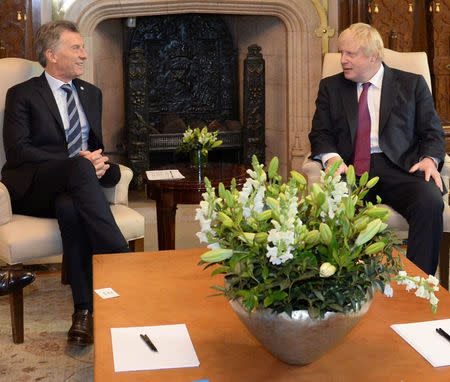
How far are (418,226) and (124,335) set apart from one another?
1.76 metres

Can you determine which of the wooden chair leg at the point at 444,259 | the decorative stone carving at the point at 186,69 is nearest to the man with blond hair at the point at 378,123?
the wooden chair leg at the point at 444,259

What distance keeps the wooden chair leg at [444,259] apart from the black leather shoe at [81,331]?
1.62 m

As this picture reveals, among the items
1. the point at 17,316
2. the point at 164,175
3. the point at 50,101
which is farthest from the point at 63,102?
the point at 17,316

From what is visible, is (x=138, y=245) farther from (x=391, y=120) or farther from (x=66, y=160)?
(x=391, y=120)

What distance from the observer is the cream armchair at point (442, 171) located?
3359mm

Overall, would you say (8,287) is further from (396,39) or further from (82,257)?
(396,39)

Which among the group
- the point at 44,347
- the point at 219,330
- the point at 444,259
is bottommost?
the point at 44,347

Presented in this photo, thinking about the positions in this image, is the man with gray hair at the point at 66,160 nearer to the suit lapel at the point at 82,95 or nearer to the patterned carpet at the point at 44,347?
the suit lapel at the point at 82,95

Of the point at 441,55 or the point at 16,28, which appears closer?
the point at 16,28

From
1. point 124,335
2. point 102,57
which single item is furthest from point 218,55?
point 124,335

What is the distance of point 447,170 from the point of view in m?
3.54

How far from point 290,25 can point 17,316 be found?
326cm

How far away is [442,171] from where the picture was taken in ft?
11.6

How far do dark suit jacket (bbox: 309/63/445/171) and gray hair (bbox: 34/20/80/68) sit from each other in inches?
51.7
